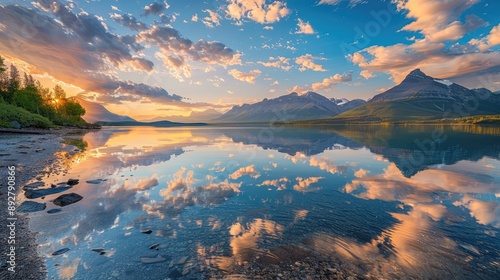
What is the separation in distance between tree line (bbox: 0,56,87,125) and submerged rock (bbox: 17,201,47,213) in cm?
9409

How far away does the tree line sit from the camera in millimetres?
109969

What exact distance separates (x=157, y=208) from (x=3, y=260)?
8005 mm

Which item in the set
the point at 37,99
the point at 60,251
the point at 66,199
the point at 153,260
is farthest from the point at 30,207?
the point at 37,99

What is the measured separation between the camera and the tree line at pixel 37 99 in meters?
110

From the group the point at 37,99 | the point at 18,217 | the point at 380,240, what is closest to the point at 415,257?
the point at 380,240

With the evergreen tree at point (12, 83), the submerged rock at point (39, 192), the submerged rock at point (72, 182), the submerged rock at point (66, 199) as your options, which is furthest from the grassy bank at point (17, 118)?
the submerged rock at point (66, 199)

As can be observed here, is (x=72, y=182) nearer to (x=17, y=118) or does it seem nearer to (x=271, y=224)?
(x=271, y=224)

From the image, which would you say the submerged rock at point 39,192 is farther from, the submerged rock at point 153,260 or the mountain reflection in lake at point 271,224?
the submerged rock at point 153,260

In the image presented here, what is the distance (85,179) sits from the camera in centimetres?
2362

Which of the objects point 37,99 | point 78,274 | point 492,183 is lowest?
point 492,183

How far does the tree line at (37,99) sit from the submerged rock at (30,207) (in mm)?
94088

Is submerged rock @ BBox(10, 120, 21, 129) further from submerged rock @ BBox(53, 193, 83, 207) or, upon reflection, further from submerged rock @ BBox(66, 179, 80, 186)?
submerged rock @ BBox(53, 193, 83, 207)

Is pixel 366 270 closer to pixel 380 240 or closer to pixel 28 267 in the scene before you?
pixel 380 240

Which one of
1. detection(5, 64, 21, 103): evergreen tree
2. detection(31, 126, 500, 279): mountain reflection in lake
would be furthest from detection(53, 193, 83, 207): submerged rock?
detection(5, 64, 21, 103): evergreen tree
